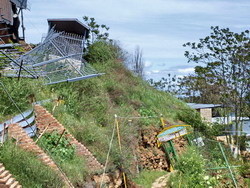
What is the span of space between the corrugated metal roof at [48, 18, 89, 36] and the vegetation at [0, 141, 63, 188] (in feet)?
41.4

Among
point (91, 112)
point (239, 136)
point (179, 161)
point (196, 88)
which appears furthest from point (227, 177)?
point (196, 88)

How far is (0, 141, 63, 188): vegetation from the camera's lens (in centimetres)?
811

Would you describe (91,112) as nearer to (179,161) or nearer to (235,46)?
(179,161)

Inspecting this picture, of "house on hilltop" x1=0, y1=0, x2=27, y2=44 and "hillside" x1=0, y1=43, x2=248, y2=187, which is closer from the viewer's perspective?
"hillside" x1=0, y1=43, x2=248, y2=187

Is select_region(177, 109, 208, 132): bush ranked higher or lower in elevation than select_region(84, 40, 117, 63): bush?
lower

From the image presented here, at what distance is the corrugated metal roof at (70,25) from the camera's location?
20734 mm

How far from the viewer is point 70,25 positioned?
68.9 feet

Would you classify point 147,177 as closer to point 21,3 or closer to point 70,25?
point 70,25

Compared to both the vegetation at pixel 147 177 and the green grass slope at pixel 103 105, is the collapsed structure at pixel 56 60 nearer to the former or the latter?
the green grass slope at pixel 103 105

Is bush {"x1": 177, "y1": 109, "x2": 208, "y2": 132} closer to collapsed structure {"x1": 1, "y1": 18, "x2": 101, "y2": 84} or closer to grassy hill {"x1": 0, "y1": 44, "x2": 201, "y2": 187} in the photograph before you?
grassy hill {"x1": 0, "y1": 44, "x2": 201, "y2": 187}

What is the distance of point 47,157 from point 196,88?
28.8 meters

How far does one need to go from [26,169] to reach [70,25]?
13.6 meters

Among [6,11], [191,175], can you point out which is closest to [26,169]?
[191,175]

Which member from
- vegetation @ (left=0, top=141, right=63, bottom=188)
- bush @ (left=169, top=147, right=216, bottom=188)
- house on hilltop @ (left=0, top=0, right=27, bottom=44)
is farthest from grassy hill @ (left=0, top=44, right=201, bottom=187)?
house on hilltop @ (left=0, top=0, right=27, bottom=44)
